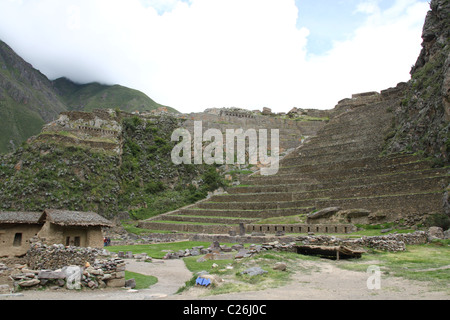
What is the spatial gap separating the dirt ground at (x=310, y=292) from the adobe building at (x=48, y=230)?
5.58m

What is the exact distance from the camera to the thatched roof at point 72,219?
1508cm

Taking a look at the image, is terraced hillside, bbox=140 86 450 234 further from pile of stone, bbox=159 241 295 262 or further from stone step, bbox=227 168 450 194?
pile of stone, bbox=159 241 295 262

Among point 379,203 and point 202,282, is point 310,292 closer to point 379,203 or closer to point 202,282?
point 202,282

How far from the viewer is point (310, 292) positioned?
8.36 metres

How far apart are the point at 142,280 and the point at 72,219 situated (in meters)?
5.60

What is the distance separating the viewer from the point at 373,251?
1574cm

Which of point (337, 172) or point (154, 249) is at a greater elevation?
point (337, 172)

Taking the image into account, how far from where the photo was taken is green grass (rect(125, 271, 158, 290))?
35.9ft

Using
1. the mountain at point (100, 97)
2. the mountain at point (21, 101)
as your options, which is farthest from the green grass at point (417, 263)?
the mountain at point (100, 97)

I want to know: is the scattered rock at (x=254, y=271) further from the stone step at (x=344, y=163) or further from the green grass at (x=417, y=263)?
the stone step at (x=344, y=163)

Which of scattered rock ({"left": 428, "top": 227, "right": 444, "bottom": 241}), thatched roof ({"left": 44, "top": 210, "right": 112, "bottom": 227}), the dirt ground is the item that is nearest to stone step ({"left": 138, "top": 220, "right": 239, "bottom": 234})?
scattered rock ({"left": 428, "top": 227, "right": 444, "bottom": 241})

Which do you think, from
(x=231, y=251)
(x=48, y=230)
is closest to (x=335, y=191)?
(x=231, y=251)

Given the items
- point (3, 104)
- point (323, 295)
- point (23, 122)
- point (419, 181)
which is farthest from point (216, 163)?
point (3, 104)

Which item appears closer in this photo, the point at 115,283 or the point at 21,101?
the point at 115,283
